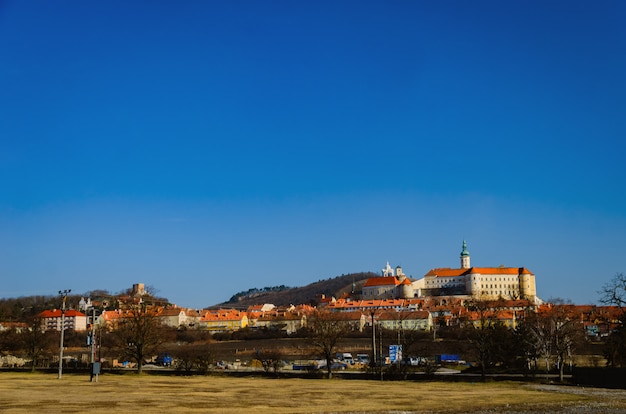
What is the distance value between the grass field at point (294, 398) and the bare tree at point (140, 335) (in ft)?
54.7

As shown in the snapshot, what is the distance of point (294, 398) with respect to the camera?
3791 centimetres

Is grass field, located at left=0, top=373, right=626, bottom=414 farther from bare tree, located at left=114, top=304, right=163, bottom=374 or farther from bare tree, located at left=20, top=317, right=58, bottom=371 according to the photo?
bare tree, located at left=20, top=317, right=58, bottom=371

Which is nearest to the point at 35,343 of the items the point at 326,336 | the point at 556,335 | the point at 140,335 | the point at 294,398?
the point at 140,335

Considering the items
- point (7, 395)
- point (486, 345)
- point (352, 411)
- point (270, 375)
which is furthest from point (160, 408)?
point (486, 345)

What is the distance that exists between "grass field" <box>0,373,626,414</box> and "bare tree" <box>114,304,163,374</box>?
54.7 ft

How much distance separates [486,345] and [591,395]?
18.1 m

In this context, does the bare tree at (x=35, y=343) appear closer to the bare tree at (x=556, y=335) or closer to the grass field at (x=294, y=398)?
the grass field at (x=294, y=398)

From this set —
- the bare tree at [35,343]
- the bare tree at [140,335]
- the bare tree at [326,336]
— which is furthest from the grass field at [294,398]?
the bare tree at [35,343]

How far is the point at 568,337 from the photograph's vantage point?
66.6 metres

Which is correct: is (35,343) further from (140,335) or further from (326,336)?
(326,336)

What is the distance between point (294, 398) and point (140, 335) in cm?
3310

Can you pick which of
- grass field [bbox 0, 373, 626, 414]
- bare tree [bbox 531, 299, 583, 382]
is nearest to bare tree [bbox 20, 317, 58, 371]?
grass field [bbox 0, 373, 626, 414]

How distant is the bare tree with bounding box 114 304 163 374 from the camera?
220 feet

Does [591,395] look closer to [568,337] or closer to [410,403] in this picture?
[410,403]
